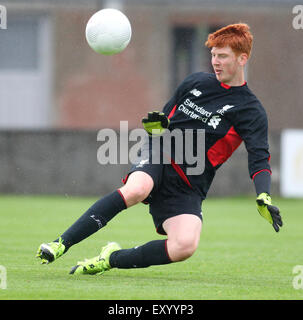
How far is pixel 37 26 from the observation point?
21.4 meters

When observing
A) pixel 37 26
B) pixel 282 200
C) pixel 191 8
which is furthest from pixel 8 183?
pixel 191 8

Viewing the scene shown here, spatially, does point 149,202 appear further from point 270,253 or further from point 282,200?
point 282,200

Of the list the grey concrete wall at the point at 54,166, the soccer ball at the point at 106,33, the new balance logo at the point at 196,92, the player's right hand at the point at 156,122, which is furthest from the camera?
the grey concrete wall at the point at 54,166

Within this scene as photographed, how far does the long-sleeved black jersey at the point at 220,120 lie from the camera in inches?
237

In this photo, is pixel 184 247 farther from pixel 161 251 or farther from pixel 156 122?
pixel 156 122

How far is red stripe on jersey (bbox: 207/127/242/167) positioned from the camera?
6125 mm

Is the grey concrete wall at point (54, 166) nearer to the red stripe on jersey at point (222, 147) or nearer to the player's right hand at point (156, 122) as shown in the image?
the red stripe on jersey at point (222, 147)

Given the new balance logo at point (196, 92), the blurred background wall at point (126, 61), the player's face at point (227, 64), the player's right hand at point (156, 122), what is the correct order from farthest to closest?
the blurred background wall at point (126, 61) → the new balance logo at point (196, 92) → the player's face at point (227, 64) → the player's right hand at point (156, 122)

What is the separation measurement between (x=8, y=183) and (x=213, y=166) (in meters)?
10.3

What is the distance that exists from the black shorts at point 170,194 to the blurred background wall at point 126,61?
46.7 feet

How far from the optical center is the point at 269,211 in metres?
5.49

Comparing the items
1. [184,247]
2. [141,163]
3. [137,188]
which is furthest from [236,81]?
[184,247]

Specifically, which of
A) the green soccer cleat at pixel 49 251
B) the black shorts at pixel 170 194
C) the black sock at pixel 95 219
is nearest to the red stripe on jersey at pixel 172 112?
the black shorts at pixel 170 194
